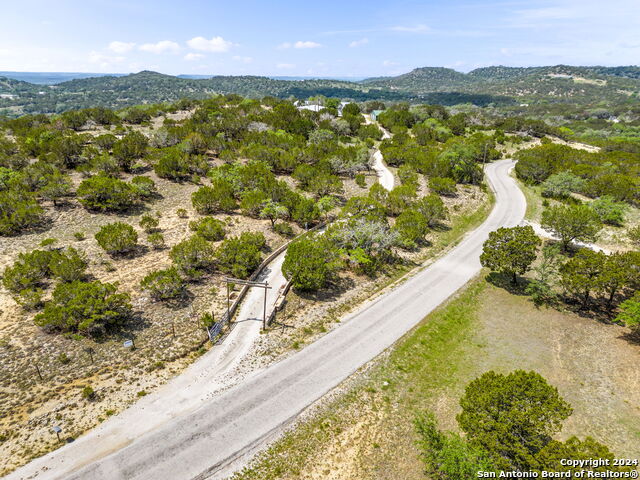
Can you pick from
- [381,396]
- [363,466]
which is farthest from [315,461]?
[381,396]

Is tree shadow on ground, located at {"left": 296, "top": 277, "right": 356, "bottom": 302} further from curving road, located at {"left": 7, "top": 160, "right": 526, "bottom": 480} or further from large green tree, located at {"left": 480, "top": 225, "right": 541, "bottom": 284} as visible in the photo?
large green tree, located at {"left": 480, "top": 225, "right": 541, "bottom": 284}

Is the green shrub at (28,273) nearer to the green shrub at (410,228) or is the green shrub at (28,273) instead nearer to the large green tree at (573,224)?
the green shrub at (410,228)

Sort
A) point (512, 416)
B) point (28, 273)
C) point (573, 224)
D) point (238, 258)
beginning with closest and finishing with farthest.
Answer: point (512, 416) < point (28, 273) < point (238, 258) < point (573, 224)

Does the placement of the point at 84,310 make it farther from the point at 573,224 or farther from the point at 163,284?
the point at 573,224

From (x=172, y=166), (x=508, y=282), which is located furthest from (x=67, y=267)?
(x=508, y=282)

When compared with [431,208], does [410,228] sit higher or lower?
lower

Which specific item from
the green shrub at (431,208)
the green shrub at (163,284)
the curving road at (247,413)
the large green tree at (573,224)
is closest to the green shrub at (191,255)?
the green shrub at (163,284)
